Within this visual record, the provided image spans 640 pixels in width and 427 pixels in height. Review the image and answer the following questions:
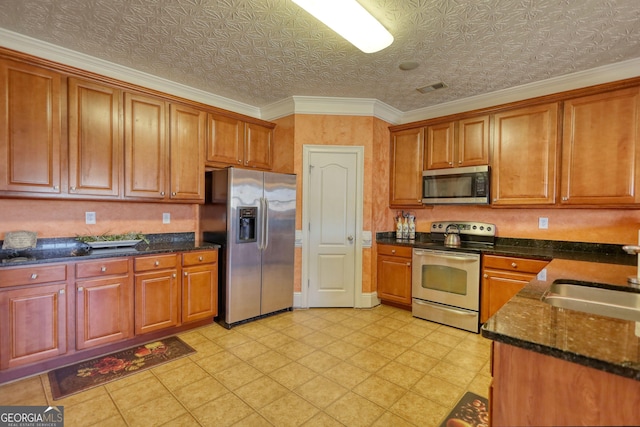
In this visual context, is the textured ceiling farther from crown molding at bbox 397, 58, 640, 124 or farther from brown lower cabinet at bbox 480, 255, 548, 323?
brown lower cabinet at bbox 480, 255, 548, 323

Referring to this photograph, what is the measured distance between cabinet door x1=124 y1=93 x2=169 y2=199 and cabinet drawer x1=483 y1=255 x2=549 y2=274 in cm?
337

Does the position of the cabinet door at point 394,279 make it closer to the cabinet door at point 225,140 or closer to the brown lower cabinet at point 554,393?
the cabinet door at point 225,140

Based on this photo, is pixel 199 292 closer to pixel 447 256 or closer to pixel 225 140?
pixel 225 140

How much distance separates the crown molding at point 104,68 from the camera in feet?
8.06

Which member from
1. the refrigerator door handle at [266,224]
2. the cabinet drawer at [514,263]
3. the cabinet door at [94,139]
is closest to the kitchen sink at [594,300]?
the cabinet drawer at [514,263]

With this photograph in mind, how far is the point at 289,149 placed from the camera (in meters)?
3.83

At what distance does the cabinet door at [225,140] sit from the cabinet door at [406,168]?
1.99 meters

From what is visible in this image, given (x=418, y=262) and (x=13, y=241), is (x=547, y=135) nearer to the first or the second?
(x=418, y=262)

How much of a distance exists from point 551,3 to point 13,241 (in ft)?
13.8

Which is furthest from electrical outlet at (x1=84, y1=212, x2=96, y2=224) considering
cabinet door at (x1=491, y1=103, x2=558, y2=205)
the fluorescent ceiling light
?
cabinet door at (x1=491, y1=103, x2=558, y2=205)

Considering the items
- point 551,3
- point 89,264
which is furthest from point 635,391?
point 89,264

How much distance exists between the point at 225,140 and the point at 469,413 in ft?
11.0

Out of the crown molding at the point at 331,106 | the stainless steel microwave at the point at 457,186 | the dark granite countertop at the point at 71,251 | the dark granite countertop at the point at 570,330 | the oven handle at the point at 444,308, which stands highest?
the crown molding at the point at 331,106

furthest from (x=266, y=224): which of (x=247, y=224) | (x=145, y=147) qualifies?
(x=145, y=147)
